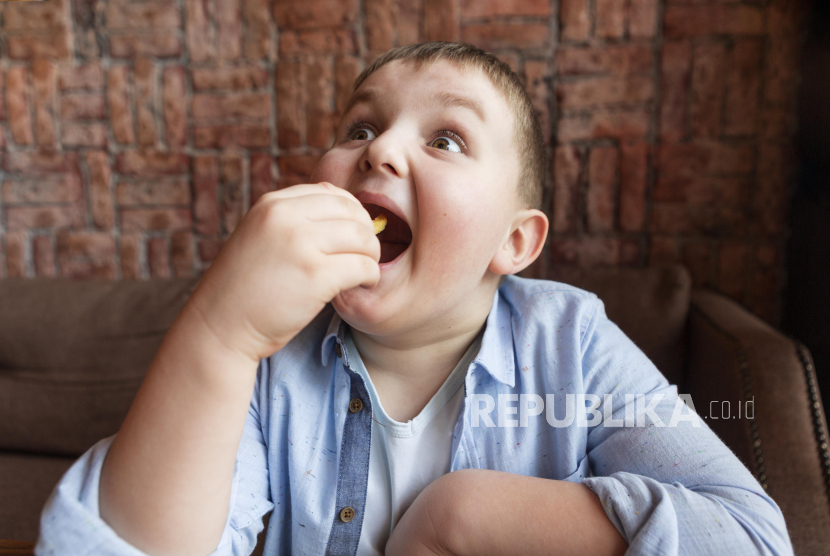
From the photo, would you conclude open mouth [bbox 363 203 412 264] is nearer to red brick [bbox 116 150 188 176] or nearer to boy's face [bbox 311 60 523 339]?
boy's face [bbox 311 60 523 339]

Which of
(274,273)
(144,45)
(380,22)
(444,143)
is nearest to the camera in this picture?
(274,273)

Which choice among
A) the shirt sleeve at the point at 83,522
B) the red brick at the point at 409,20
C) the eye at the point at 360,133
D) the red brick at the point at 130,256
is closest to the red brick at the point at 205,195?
the red brick at the point at 130,256

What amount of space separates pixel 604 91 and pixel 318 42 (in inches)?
34.2

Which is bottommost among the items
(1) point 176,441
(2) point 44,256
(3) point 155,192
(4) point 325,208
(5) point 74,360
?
(5) point 74,360

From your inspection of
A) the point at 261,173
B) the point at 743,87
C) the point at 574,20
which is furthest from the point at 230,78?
the point at 743,87

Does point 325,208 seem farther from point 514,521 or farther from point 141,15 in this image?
point 141,15

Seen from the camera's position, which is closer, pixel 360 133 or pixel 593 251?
pixel 360 133

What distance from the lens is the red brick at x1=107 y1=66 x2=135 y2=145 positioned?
5.44ft

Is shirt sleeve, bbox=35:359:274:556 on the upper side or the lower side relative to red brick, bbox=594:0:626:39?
lower

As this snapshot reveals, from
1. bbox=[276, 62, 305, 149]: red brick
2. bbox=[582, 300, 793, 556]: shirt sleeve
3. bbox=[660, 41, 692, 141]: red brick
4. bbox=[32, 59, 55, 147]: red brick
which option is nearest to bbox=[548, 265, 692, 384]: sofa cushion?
bbox=[660, 41, 692, 141]: red brick

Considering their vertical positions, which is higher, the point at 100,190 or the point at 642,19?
the point at 642,19

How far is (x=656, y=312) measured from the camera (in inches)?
50.6

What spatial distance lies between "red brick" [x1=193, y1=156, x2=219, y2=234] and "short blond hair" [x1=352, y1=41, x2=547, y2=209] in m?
0.94

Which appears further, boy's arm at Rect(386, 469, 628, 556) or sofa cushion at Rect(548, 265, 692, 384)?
sofa cushion at Rect(548, 265, 692, 384)
